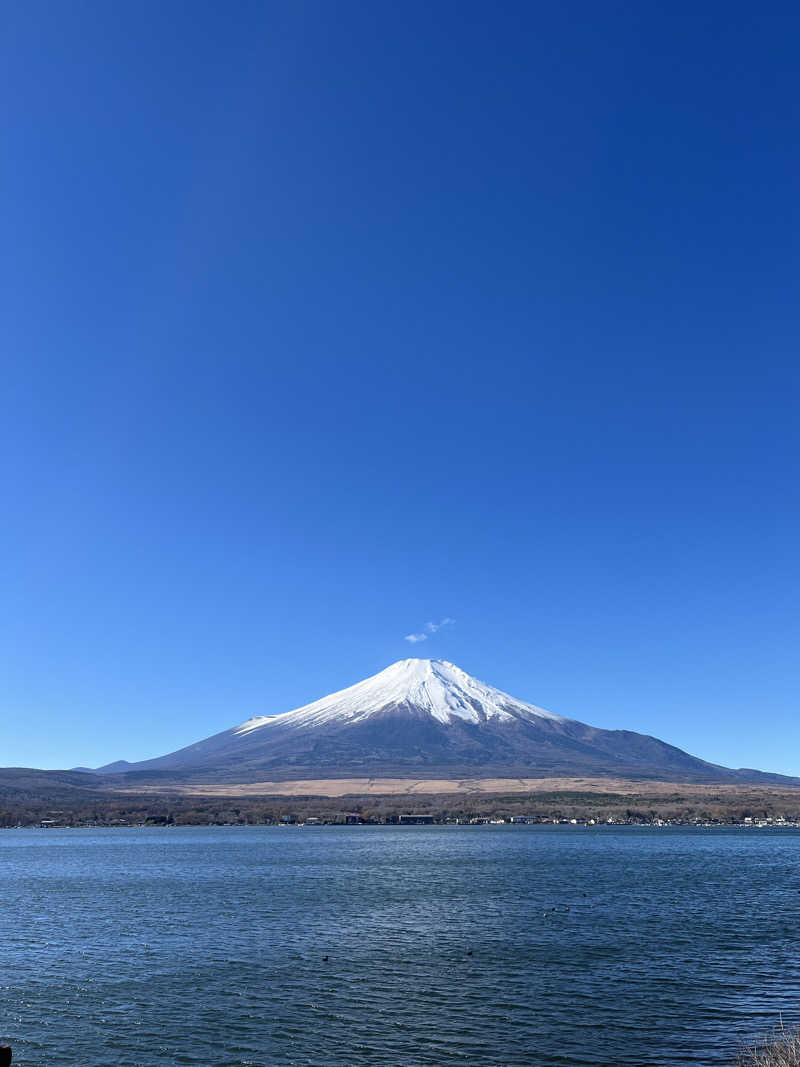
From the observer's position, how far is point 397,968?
40094 millimetres

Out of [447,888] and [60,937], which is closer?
[60,937]

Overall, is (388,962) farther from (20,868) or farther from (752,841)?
(752,841)

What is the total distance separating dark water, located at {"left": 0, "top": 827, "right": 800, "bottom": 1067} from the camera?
1137 inches

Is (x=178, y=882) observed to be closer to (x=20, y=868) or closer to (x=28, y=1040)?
(x=20, y=868)

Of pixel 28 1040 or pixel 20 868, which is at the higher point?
pixel 28 1040

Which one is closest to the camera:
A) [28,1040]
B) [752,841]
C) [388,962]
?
[28,1040]

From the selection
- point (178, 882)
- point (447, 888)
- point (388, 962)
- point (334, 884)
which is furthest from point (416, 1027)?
point (178, 882)

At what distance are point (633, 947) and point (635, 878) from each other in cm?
4165

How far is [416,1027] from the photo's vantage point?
99.8 feet

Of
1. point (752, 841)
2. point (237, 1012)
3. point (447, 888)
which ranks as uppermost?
point (237, 1012)

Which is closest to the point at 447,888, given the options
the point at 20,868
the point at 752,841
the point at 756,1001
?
the point at 756,1001

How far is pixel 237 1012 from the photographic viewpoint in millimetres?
32906

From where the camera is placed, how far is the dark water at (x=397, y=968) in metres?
28.9

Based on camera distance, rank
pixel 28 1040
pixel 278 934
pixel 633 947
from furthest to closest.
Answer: pixel 278 934, pixel 633 947, pixel 28 1040
